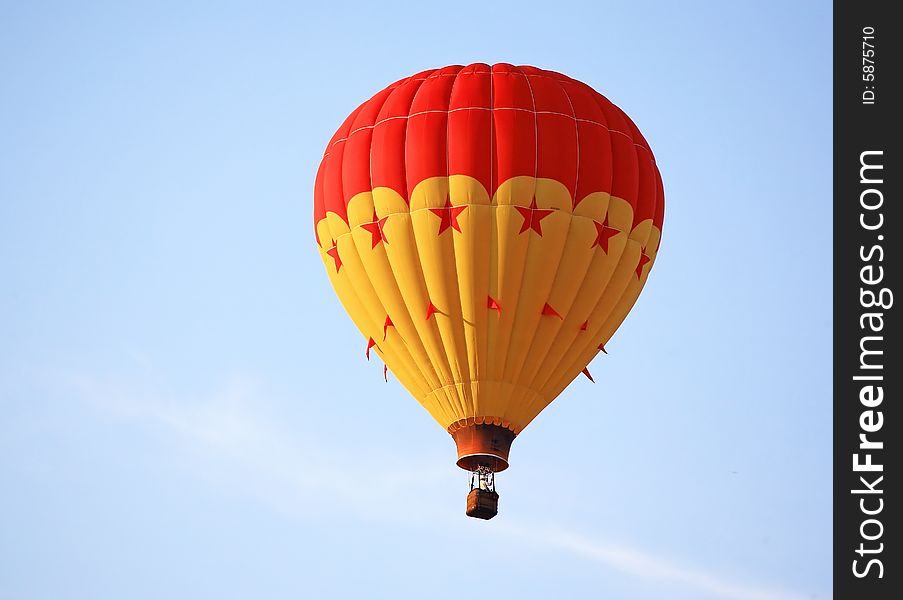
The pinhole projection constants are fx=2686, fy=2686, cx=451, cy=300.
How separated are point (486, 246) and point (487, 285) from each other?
56cm

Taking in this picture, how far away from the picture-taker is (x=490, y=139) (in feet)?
125

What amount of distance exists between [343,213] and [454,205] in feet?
6.10

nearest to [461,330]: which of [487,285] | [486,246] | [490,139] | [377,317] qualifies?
[487,285]

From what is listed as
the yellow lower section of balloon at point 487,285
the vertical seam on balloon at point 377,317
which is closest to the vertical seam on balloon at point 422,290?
the yellow lower section of balloon at point 487,285

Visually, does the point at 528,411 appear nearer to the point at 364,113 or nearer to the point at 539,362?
the point at 539,362

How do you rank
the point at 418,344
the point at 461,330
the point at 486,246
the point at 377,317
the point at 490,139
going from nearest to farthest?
1. the point at 486,246
2. the point at 461,330
3. the point at 490,139
4. the point at 418,344
5. the point at 377,317

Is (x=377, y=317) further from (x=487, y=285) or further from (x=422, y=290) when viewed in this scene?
(x=487, y=285)

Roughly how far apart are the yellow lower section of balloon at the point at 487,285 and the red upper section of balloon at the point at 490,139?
22cm

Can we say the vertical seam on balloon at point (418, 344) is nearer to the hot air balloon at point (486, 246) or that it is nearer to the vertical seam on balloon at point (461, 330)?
the hot air balloon at point (486, 246)

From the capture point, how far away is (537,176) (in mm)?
38000

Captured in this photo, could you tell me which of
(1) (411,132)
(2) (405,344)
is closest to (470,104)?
(1) (411,132)

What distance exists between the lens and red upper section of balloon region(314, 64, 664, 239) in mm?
38062

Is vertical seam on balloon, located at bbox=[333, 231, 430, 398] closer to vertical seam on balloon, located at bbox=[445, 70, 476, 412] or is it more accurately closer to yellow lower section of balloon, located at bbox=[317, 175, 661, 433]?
yellow lower section of balloon, located at bbox=[317, 175, 661, 433]

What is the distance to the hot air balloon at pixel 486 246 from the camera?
124 ft
